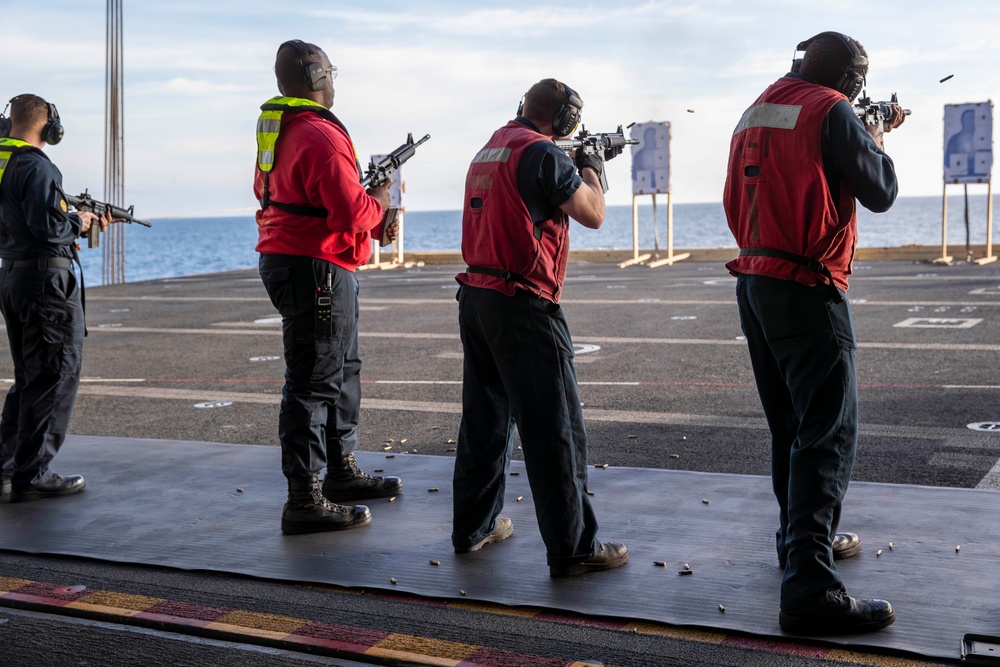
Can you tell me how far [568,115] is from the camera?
4094 mm

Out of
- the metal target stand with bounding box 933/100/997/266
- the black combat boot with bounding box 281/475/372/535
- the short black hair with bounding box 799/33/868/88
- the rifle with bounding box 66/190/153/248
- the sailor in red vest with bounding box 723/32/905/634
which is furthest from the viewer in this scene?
the metal target stand with bounding box 933/100/997/266

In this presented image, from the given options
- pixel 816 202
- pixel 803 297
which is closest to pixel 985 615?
pixel 803 297

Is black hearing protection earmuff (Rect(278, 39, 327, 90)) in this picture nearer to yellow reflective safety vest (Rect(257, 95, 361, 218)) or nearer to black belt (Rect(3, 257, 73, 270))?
yellow reflective safety vest (Rect(257, 95, 361, 218))

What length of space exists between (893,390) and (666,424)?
1.99 metres

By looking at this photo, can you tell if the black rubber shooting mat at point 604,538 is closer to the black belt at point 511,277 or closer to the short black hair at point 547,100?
the black belt at point 511,277

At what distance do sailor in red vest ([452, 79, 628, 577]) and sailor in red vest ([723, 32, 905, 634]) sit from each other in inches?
26.2

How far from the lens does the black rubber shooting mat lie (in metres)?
3.75

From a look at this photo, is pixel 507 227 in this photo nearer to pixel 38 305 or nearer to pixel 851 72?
pixel 851 72

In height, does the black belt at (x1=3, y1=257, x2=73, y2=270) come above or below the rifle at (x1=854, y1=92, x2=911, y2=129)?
below

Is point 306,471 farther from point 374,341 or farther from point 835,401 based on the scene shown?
point 374,341

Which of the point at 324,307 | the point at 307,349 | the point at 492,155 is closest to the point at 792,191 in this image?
the point at 492,155

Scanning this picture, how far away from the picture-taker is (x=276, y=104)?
4.61 metres

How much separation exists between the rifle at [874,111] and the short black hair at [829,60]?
1.71 feet

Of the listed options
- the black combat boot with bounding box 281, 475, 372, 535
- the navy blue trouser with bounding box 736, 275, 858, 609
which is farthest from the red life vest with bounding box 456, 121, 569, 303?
the black combat boot with bounding box 281, 475, 372, 535
